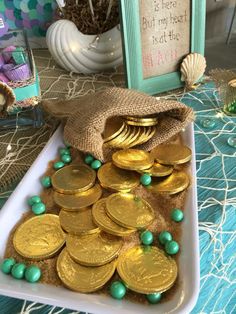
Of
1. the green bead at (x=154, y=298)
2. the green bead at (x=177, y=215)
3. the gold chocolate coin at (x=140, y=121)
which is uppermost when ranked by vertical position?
the gold chocolate coin at (x=140, y=121)

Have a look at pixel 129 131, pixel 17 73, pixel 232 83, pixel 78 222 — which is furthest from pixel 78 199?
pixel 232 83

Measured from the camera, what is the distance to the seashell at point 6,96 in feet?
1.97

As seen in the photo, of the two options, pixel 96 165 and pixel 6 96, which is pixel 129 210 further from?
pixel 6 96

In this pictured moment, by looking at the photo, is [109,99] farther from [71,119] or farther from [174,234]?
[174,234]

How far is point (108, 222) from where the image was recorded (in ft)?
1.45

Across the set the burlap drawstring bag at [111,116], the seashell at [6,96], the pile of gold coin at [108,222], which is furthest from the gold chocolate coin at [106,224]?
the seashell at [6,96]

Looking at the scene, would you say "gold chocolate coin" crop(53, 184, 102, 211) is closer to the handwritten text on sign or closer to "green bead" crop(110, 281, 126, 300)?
"green bead" crop(110, 281, 126, 300)

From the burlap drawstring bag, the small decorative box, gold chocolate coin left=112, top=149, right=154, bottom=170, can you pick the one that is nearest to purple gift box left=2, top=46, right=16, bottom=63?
the small decorative box

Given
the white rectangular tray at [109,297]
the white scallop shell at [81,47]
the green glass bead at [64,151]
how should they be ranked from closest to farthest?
the white rectangular tray at [109,297] → the green glass bead at [64,151] → the white scallop shell at [81,47]

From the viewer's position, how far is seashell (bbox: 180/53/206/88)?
0.76m

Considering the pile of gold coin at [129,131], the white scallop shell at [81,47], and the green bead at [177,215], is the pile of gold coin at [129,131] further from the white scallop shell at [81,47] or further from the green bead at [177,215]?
the white scallop shell at [81,47]

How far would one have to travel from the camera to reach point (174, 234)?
→ 44 centimetres

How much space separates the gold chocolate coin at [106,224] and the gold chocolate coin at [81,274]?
0.11ft

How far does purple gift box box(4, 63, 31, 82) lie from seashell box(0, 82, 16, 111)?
1.1 inches
